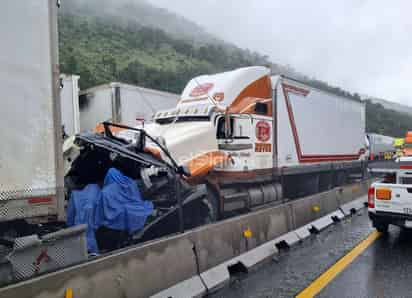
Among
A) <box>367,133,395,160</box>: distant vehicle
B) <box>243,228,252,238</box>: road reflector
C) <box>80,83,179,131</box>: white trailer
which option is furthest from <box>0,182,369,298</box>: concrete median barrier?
<box>367,133,395,160</box>: distant vehicle

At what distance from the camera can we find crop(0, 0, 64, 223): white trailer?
3076 millimetres

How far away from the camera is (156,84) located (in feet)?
122

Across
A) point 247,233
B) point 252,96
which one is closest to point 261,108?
point 252,96

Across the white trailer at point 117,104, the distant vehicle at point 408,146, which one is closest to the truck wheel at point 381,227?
the distant vehicle at point 408,146

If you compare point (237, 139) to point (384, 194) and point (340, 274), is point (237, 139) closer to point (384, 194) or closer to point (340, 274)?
point (384, 194)

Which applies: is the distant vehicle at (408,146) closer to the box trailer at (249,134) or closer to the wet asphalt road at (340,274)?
the wet asphalt road at (340,274)

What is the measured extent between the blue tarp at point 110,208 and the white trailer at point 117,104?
6.67 m

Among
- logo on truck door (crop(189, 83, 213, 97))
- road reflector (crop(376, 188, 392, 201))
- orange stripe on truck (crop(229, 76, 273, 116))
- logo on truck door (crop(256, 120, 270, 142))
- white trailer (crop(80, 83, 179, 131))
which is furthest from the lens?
white trailer (crop(80, 83, 179, 131))

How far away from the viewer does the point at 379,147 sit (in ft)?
92.3

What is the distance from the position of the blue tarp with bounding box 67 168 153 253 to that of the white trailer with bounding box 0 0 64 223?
111 centimetres

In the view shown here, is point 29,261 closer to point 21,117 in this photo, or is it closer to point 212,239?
point 21,117

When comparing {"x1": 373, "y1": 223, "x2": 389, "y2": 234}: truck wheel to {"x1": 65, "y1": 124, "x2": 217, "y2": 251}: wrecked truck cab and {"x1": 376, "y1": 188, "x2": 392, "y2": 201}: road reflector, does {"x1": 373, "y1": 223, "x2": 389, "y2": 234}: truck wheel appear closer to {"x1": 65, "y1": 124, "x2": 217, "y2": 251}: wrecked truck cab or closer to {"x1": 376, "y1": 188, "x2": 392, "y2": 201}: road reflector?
{"x1": 376, "y1": 188, "x2": 392, "y2": 201}: road reflector

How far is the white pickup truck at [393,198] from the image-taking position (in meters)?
6.22

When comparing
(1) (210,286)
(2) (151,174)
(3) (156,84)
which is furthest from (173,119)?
(3) (156,84)
